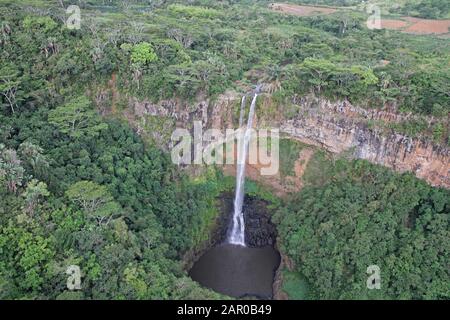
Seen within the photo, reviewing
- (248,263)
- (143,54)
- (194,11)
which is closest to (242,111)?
(143,54)

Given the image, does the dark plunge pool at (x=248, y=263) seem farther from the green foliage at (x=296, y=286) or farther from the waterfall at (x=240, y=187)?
the green foliage at (x=296, y=286)

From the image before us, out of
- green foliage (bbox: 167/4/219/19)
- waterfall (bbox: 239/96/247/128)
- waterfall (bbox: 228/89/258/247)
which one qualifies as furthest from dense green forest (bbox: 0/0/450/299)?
green foliage (bbox: 167/4/219/19)

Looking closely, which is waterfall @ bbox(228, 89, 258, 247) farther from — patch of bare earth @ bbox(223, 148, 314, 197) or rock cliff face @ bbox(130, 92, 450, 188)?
rock cliff face @ bbox(130, 92, 450, 188)

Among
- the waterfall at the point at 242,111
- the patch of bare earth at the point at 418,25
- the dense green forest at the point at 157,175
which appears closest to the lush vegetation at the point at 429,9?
the patch of bare earth at the point at 418,25

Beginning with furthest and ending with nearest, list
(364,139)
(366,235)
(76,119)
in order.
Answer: (364,139)
(76,119)
(366,235)

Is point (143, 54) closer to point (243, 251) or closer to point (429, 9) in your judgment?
point (243, 251)
